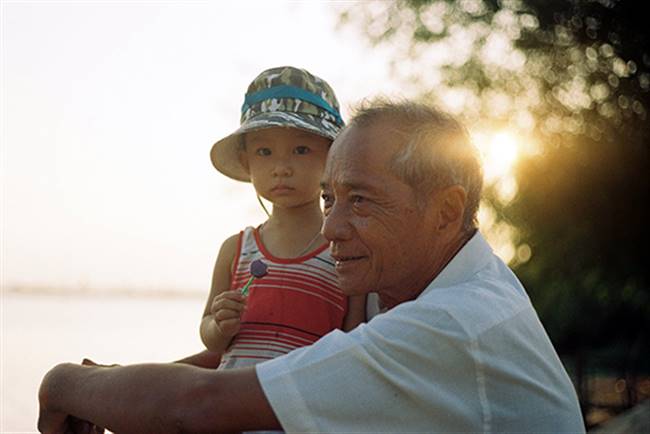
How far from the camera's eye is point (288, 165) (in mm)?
3295

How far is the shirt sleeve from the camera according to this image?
75.7 inches

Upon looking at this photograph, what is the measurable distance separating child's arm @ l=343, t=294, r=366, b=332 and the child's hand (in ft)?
1.19

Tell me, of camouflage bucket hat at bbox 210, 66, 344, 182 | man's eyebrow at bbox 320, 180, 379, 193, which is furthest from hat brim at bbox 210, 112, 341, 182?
man's eyebrow at bbox 320, 180, 379, 193

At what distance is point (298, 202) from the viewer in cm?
331

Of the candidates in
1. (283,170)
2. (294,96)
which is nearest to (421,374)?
(283,170)

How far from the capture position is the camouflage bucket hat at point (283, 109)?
3.30 metres

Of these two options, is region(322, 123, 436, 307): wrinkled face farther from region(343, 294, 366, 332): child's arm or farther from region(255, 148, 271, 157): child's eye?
region(255, 148, 271, 157): child's eye

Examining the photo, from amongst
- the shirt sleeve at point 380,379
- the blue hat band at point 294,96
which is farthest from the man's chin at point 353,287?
the blue hat band at point 294,96

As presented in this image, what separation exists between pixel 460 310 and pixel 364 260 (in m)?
0.54

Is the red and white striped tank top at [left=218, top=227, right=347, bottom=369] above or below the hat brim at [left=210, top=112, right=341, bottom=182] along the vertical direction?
below

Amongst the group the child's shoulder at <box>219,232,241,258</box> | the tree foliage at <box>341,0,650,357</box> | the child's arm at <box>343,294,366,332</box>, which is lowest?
the child's arm at <box>343,294,366,332</box>

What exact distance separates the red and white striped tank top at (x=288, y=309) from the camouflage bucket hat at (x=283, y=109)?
443 mm

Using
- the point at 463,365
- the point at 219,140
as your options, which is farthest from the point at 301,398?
the point at 219,140

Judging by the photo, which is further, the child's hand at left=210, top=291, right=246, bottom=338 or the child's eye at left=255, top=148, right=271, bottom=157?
the child's eye at left=255, top=148, right=271, bottom=157
